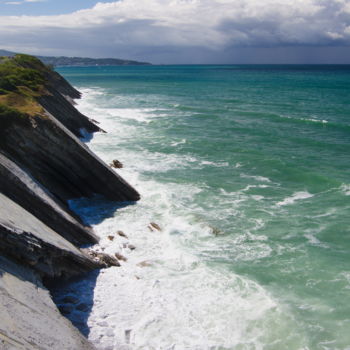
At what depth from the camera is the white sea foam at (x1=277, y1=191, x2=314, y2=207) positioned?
81.3 feet

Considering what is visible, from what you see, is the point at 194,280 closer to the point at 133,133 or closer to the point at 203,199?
the point at 203,199

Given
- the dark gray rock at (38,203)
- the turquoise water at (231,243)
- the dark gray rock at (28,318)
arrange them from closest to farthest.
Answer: the dark gray rock at (28,318), the turquoise water at (231,243), the dark gray rock at (38,203)

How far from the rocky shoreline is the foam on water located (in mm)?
1151

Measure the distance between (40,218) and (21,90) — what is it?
18469 mm

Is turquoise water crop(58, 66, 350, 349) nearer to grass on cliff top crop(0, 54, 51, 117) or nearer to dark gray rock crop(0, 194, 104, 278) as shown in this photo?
dark gray rock crop(0, 194, 104, 278)

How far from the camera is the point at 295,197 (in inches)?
1021

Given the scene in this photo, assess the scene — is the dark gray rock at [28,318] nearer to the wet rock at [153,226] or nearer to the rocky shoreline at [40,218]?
the rocky shoreline at [40,218]

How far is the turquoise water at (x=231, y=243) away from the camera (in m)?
13.1

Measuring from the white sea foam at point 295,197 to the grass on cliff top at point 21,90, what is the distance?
16268mm

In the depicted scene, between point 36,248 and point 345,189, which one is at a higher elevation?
point 36,248

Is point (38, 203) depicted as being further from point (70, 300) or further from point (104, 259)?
point (70, 300)

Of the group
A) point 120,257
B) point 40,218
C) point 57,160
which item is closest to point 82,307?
point 120,257

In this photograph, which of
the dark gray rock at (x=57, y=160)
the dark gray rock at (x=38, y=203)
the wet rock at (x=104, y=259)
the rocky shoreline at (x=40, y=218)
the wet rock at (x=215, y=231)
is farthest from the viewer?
the dark gray rock at (x=57, y=160)

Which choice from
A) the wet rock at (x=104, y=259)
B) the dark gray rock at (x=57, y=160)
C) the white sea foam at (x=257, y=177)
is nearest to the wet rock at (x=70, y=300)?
the wet rock at (x=104, y=259)
